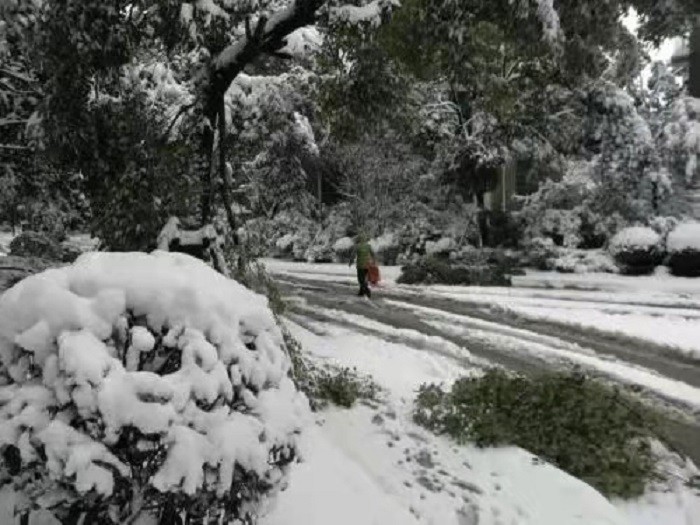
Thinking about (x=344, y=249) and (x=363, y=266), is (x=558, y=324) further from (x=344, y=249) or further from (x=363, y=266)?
(x=344, y=249)

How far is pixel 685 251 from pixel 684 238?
0.40 meters

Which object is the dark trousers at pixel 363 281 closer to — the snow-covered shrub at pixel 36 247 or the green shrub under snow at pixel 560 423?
the snow-covered shrub at pixel 36 247

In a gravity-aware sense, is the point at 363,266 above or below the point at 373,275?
above

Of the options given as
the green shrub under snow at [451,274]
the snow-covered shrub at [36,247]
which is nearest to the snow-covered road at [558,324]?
the green shrub under snow at [451,274]

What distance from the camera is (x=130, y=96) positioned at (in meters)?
8.28

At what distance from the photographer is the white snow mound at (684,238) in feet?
60.6

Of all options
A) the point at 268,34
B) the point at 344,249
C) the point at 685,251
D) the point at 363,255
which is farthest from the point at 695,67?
the point at 268,34

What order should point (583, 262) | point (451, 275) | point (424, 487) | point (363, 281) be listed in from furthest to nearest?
point (583, 262) < point (451, 275) < point (363, 281) < point (424, 487)

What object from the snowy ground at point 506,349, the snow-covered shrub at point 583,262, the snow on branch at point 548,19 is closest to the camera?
the snowy ground at point 506,349

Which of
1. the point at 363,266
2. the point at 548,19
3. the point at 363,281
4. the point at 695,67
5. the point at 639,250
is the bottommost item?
the point at 363,281

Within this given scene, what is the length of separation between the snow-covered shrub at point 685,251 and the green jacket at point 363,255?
312 inches

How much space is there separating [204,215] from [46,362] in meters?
5.12

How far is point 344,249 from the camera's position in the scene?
2542cm

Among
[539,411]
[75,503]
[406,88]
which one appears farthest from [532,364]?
[75,503]
